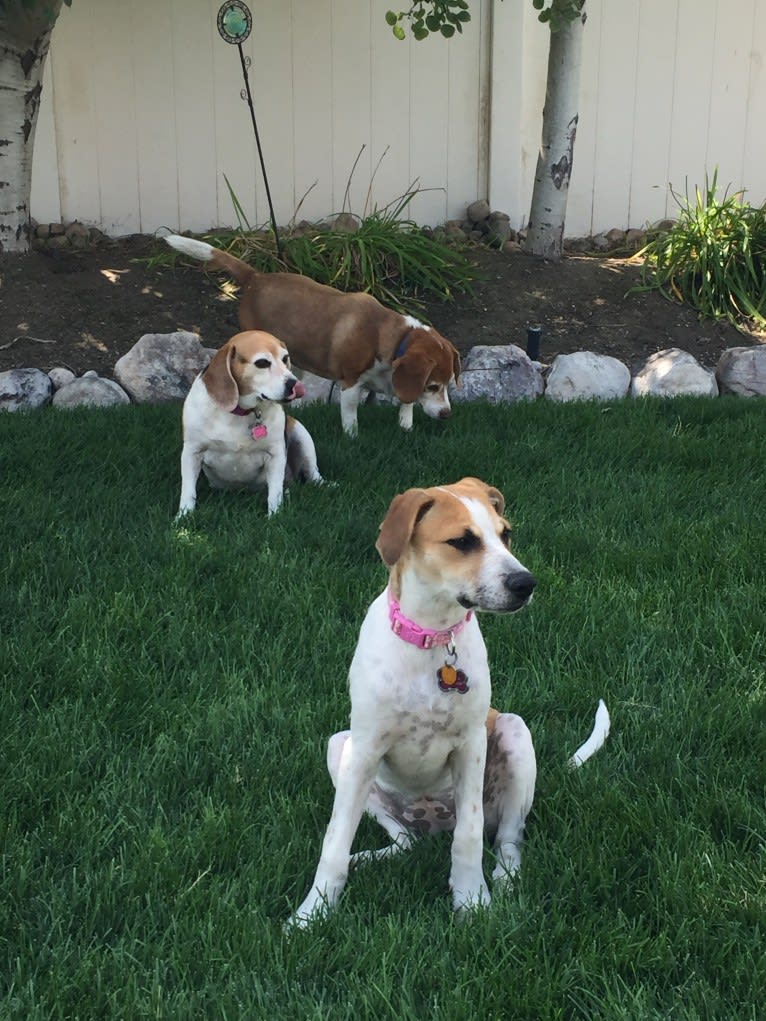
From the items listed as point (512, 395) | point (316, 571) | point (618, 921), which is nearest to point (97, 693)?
point (316, 571)

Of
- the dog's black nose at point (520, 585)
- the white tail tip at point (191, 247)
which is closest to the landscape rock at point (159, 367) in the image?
the white tail tip at point (191, 247)

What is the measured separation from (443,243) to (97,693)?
21.9 feet

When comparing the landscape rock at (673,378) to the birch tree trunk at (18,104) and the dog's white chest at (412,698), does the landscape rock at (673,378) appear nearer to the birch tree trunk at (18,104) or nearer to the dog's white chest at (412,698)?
the birch tree trunk at (18,104)

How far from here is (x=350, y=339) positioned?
6.94 m

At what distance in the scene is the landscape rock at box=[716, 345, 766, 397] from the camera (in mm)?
7797

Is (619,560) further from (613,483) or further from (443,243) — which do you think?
(443,243)

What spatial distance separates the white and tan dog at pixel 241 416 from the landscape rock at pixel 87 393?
186cm

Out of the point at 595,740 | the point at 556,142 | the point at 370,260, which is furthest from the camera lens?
the point at 556,142

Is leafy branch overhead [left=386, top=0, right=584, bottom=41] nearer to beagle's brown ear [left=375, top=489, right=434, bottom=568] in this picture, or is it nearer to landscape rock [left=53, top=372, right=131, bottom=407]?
landscape rock [left=53, top=372, right=131, bottom=407]

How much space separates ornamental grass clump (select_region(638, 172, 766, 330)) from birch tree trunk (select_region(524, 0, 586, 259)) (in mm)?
839

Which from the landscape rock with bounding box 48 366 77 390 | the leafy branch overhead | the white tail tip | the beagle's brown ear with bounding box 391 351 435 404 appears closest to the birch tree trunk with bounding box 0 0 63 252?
the landscape rock with bounding box 48 366 77 390

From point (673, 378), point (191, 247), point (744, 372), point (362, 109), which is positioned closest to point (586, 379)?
point (673, 378)

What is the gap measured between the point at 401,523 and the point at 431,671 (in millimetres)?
359

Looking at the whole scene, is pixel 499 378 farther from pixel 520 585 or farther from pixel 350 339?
pixel 520 585
